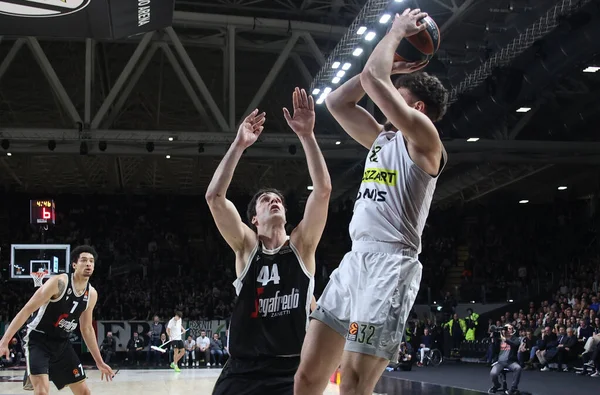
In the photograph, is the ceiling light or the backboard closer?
the ceiling light

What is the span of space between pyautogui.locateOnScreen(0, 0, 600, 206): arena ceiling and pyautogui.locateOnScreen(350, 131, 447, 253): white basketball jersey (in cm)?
993

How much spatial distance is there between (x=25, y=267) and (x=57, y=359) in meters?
13.3

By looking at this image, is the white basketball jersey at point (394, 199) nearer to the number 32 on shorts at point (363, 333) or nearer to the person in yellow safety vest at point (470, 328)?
the number 32 on shorts at point (363, 333)

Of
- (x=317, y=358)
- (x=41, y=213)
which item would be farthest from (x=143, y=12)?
(x=41, y=213)

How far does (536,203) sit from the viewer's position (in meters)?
34.4

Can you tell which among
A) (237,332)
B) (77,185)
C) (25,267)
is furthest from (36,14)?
(77,185)

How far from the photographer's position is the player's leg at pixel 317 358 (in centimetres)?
365

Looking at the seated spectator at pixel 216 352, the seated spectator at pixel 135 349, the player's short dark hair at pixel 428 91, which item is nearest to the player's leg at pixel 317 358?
the player's short dark hair at pixel 428 91

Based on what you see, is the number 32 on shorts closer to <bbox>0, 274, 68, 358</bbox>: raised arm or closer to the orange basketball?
the orange basketball

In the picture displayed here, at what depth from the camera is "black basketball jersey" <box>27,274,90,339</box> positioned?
279 inches

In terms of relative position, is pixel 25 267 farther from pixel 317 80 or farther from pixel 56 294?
pixel 56 294

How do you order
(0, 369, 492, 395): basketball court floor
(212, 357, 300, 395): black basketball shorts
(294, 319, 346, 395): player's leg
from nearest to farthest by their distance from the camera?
(294, 319, 346, 395): player's leg → (212, 357, 300, 395): black basketball shorts → (0, 369, 492, 395): basketball court floor

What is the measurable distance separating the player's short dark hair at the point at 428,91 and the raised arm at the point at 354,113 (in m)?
0.35

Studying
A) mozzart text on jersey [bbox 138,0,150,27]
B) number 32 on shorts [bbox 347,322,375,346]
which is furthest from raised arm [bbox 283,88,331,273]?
mozzart text on jersey [bbox 138,0,150,27]
